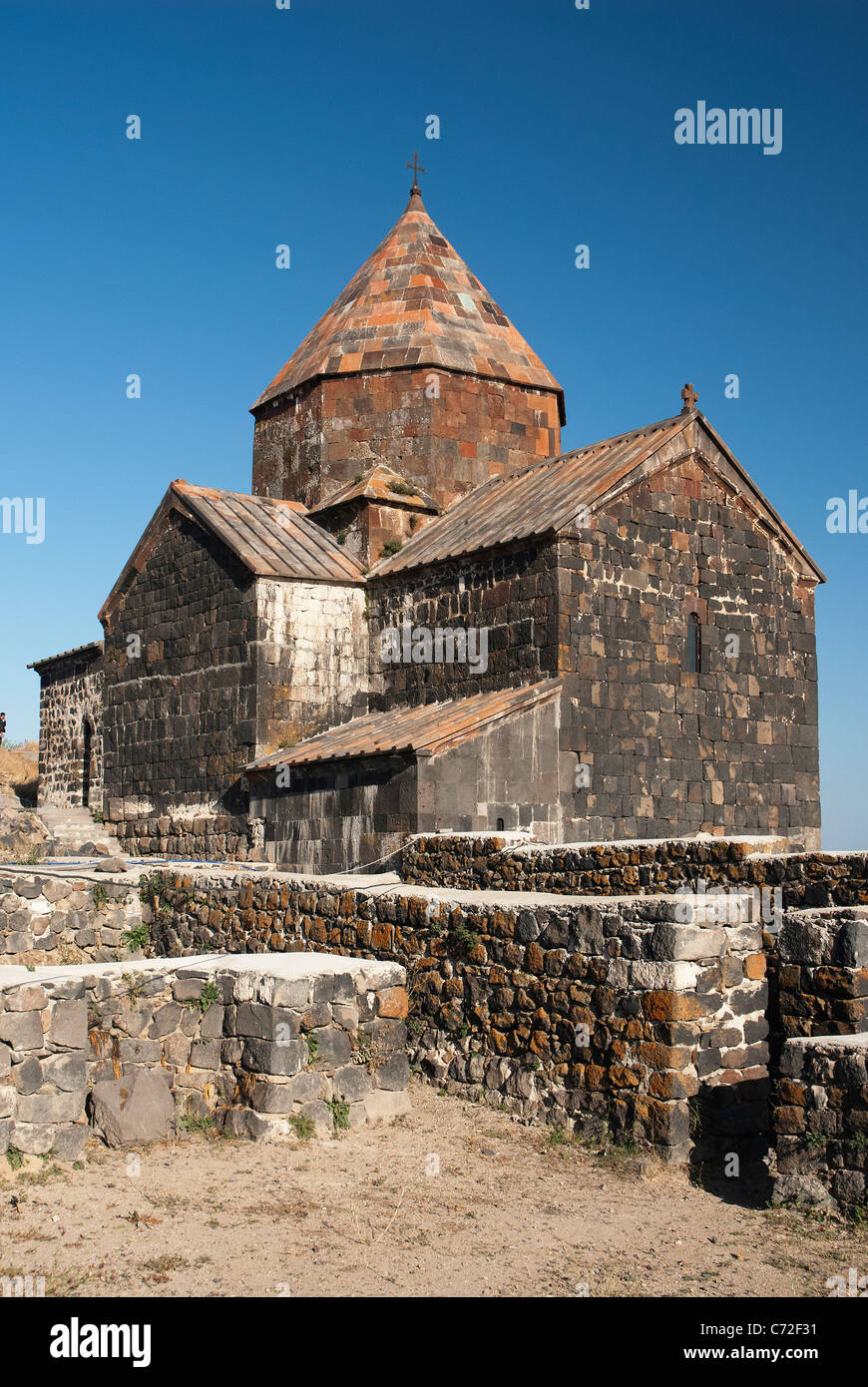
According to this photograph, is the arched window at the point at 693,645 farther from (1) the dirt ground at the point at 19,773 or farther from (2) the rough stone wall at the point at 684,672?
(1) the dirt ground at the point at 19,773

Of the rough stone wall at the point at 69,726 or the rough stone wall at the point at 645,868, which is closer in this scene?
the rough stone wall at the point at 645,868

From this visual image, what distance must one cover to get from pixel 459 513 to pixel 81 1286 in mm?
12469

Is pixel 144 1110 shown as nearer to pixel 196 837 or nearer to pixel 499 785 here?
pixel 499 785

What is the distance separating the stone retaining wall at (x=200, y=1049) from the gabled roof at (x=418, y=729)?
4.76 m

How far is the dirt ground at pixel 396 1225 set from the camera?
191 inches

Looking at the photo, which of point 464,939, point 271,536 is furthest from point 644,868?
point 271,536

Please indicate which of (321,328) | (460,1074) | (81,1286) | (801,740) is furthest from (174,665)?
(81,1286)

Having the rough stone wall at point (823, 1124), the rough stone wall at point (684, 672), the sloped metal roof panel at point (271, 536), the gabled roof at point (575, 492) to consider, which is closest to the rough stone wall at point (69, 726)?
the sloped metal roof panel at point (271, 536)

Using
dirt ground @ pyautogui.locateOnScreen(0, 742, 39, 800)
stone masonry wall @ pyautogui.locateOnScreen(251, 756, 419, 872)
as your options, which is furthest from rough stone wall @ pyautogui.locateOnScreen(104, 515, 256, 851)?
dirt ground @ pyautogui.locateOnScreen(0, 742, 39, 800)

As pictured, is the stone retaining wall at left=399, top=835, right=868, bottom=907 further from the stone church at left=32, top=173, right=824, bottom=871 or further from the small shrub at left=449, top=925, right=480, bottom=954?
the stone church at left=32, top=173, right=824, bottom=871

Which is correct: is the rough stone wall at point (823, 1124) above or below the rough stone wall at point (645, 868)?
below

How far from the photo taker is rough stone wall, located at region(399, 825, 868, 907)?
23.9ft

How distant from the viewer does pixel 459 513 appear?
16.2 m
